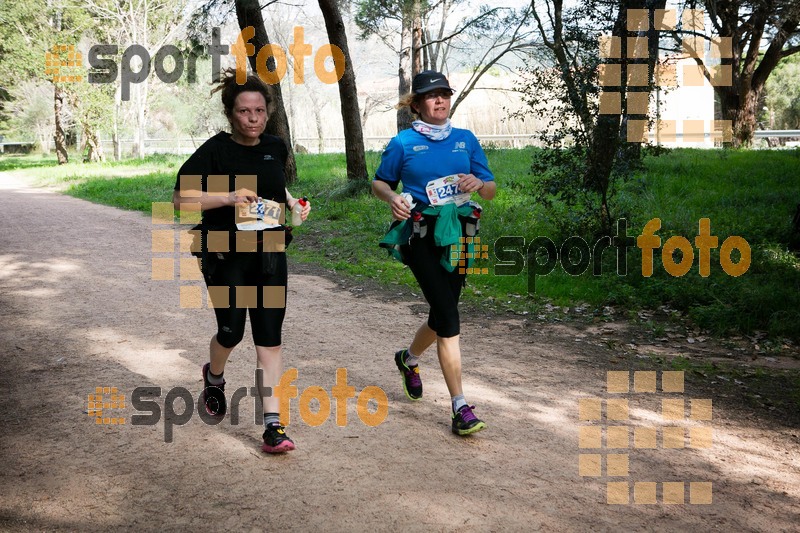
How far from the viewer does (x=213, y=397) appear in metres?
4.99

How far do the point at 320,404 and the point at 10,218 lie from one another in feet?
42.6

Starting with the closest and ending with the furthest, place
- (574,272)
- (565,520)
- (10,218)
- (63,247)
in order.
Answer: (565,520) < (574,272) < (63,247) < (10,218)

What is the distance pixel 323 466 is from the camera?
4.27 m

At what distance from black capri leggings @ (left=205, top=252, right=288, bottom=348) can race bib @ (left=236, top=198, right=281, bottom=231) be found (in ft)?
0.57

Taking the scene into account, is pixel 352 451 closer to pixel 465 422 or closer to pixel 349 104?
pixel 465 422

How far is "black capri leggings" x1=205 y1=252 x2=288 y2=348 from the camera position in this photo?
441 cm

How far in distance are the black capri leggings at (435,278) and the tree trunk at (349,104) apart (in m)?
12.4

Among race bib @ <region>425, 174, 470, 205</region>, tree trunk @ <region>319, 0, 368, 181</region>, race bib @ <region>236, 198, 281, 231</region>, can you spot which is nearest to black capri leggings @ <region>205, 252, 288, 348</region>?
race bib @ <region>236, 198, 281, 231</region>

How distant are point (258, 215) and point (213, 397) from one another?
1422 mm

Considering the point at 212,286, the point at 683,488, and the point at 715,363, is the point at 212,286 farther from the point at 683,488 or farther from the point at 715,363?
the point at 715,363

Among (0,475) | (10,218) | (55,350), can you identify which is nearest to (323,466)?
(0,475)

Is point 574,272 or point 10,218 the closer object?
point 574,272

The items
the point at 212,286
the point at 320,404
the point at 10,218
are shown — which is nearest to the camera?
the point at 212,286

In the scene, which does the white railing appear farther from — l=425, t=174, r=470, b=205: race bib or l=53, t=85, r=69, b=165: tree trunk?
l=425, t=174, r=470, b=205: race bib
